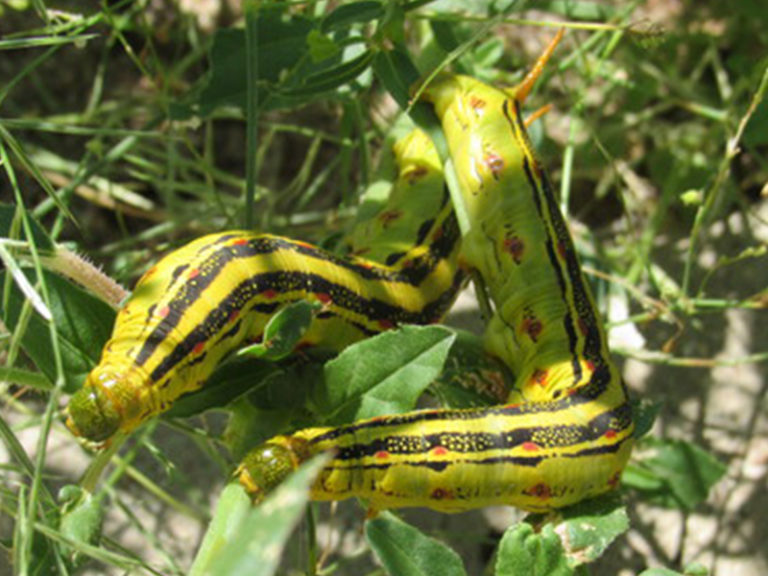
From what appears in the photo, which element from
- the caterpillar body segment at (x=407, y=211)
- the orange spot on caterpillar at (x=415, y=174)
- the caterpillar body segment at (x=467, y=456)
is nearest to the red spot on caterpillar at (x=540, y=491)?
the caterpillar body segment at (x=467, y=456)

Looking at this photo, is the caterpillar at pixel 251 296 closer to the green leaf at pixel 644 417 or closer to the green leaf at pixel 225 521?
the green leaf at pixel 225 521

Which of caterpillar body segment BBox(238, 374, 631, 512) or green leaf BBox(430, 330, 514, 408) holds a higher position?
caterpillar body segment BBox(238, 374, 631, 512)

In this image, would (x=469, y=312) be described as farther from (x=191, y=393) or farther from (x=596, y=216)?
(x=191, y=393)

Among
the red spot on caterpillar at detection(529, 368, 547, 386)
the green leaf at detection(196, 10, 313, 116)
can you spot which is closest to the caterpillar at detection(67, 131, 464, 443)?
the red spot on caterpillar at detection(529, 368, 547, 386)

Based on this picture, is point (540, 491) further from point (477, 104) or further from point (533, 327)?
point (477, 104)

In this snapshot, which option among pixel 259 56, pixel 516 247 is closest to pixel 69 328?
pixel 259 56

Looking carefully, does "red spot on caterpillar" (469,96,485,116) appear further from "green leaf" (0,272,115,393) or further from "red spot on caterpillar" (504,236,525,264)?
Answer: "green leaf" (0,272,115,393)
